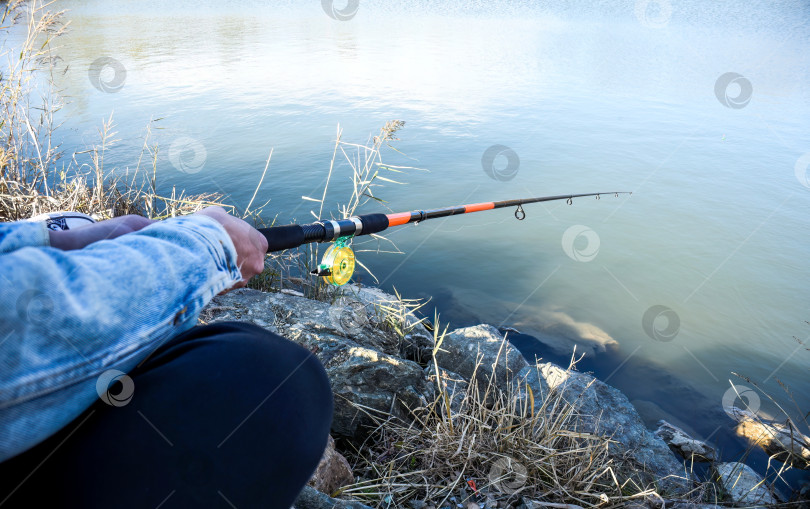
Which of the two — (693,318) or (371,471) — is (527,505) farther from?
(693,318)

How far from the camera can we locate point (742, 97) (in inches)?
424

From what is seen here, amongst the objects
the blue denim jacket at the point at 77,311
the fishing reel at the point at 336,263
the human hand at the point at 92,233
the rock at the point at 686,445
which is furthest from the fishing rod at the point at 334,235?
the rock at the point at 686,445

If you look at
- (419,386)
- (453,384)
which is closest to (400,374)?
(419,386)

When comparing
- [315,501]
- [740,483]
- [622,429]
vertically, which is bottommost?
[740,483]

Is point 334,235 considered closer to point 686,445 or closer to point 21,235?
point 21,235

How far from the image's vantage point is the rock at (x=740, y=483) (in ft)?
8.46

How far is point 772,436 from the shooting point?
3.34 m

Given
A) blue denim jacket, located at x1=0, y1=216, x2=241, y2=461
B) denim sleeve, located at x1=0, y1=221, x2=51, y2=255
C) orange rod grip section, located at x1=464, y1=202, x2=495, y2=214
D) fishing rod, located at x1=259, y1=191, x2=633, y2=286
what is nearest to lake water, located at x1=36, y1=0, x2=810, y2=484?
orange rod grip section, located at x1=464, y1=202, x2=495, y2=214

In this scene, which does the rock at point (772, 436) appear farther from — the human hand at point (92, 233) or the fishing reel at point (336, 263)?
the human hand at point (92, 233)

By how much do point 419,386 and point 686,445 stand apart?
2.08m

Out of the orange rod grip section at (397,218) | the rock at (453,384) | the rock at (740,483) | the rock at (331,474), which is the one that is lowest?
the rock at (740,483)

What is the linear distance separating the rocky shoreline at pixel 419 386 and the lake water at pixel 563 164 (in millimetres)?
993

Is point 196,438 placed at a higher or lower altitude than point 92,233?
lower

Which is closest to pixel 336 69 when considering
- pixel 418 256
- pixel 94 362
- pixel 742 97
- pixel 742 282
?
pixel 418 256
